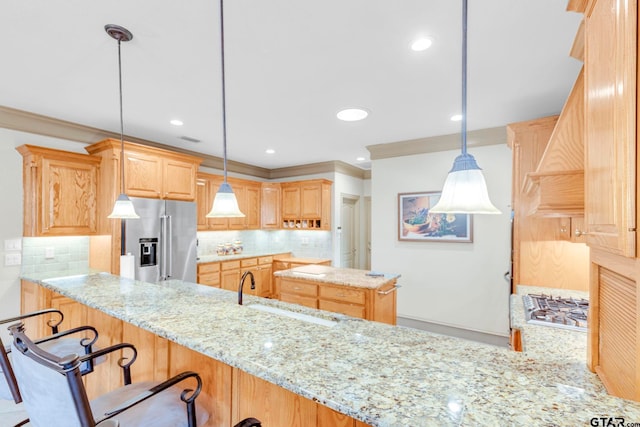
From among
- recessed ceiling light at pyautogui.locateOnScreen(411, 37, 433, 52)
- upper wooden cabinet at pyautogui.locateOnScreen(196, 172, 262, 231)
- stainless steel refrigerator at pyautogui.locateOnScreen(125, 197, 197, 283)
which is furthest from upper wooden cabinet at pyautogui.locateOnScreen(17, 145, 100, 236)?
recessed ceiling light at pyautogui.locateOnScreen(411, 37, 433, 52)

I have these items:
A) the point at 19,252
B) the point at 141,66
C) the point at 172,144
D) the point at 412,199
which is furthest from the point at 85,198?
the point at 412,199

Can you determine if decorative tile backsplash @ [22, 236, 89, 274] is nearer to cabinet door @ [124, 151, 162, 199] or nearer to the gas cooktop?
cabinet door @ [124, 151, 162, 199]

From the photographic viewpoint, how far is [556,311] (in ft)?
6.43

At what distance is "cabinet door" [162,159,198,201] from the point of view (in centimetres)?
380

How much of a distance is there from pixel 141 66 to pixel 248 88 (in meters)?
0.77

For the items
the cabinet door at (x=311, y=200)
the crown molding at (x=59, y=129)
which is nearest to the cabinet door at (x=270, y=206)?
the cabinet door at (x=311, y=200)

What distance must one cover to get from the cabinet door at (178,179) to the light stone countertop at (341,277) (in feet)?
5.98

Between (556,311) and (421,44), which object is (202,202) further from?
(556,311)

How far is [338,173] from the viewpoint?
5578 millimetres

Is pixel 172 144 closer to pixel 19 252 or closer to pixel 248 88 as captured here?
pixel 19 252

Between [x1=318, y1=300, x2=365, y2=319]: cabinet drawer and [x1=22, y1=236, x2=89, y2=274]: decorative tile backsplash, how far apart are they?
2782 mm

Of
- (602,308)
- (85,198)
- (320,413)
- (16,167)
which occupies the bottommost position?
(320,413)

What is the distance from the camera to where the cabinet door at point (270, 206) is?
19.0 ft

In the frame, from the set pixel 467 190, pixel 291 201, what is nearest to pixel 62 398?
pixel 467 190
